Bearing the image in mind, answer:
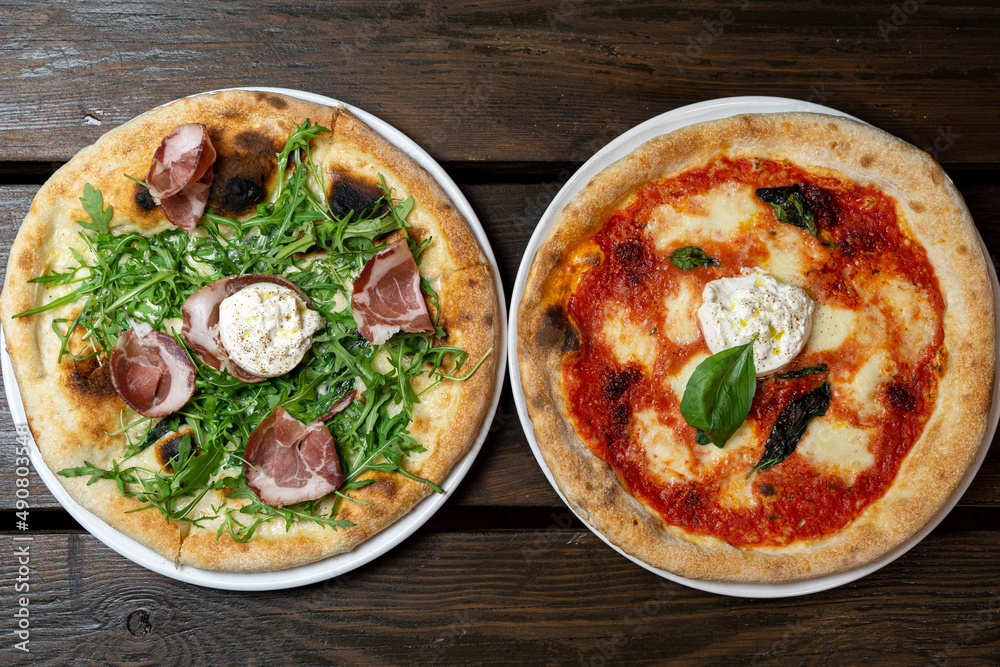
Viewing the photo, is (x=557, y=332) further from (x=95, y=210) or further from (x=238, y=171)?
(x=95, y=210)

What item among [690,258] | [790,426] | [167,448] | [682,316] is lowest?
[167,448]

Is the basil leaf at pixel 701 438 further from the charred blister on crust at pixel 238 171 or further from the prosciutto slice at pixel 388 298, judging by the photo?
the charred blister on crust at pixel 238 171

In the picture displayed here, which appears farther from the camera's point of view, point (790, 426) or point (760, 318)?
point (790, 426)

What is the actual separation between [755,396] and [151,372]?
90.7 inches

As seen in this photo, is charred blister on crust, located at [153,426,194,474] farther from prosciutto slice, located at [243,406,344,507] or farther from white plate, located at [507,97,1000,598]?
white plate, located at [507,97,1000,598]

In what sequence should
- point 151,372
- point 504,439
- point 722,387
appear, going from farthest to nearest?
point 504,439 → point 151,372 → point 722,387

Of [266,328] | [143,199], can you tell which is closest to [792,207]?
[266,328]

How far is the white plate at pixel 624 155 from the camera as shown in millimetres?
2324

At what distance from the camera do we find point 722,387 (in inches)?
83.5

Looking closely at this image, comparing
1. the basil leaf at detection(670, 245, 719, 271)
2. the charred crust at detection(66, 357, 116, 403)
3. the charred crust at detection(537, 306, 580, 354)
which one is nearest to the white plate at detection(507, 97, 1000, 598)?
the charred crust at detection(537, 306, 580, 354)

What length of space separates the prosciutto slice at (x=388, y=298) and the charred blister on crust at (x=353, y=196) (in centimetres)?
21

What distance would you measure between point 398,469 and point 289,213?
1043 mm

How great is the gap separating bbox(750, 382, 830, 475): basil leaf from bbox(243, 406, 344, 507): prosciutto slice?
5.37 ft

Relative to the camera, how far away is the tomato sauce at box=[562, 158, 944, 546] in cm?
232
